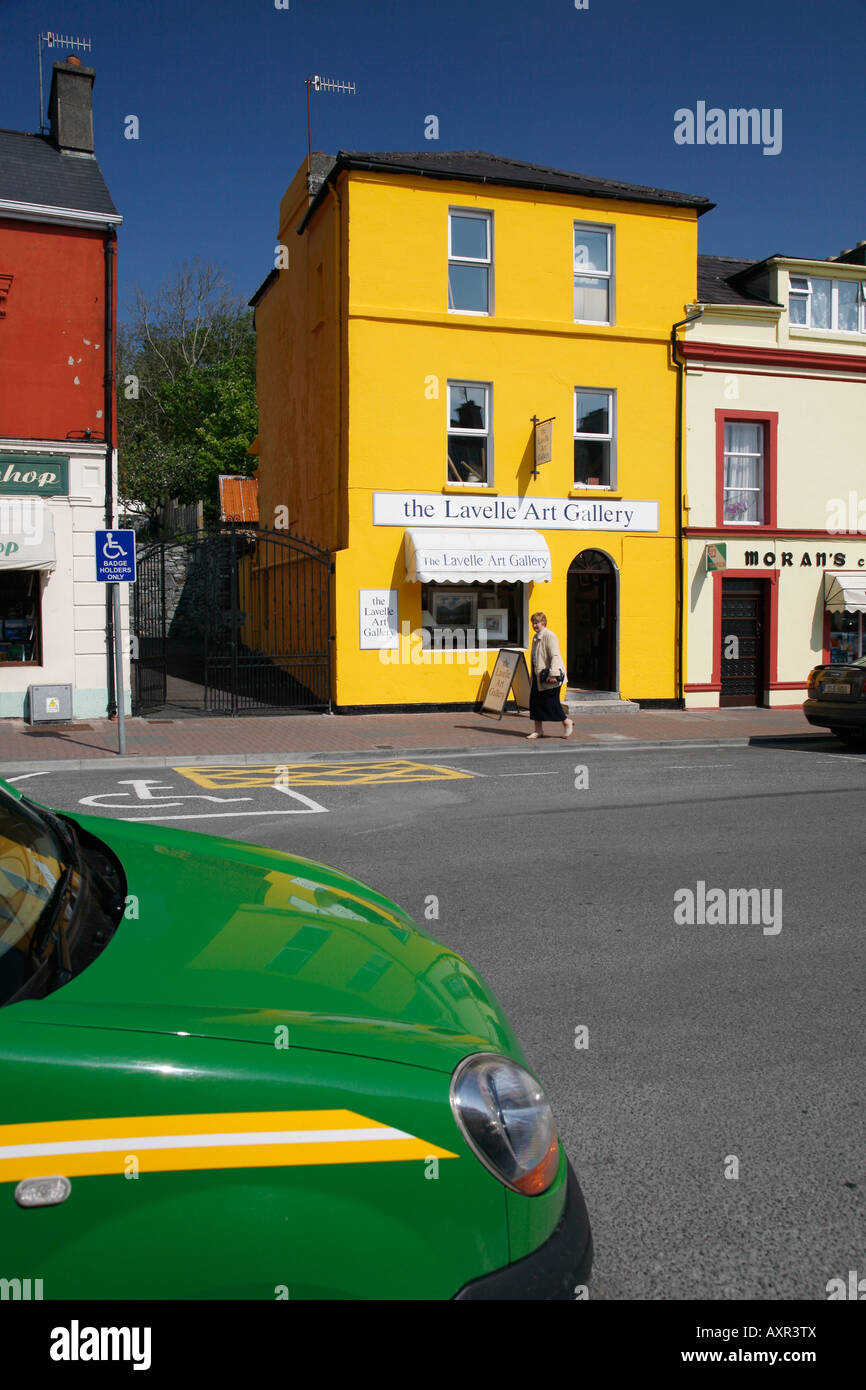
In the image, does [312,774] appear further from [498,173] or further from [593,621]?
[498,173]

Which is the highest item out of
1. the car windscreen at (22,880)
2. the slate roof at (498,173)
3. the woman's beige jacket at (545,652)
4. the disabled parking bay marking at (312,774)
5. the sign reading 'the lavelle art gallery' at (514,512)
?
the slate roof at (498,173)

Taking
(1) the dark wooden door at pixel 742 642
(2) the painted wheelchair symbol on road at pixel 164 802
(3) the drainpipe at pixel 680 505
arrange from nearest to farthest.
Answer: (2) the painted wheelchair symbol on road at pixel 164 802, (3) the drainpipe at pixel 680 505, (1) the dark wooden door at pixel 742 642

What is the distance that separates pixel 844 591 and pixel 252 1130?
2121 centimetres

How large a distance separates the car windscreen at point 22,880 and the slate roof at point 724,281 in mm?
20559

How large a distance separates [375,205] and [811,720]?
11.7 meters

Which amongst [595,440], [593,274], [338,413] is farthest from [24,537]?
[593,274]

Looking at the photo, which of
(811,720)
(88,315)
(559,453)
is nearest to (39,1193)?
(811,720)

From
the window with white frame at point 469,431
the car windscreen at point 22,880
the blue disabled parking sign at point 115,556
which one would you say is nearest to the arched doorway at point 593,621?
the window with white frame at point 469,431

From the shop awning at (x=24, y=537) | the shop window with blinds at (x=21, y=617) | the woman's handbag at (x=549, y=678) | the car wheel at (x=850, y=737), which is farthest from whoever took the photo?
the shop window with blinds at (x=21, y=617)

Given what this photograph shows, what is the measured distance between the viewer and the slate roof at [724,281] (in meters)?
21.0

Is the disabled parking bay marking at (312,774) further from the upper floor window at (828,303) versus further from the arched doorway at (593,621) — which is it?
the upper floor window at (828,303)

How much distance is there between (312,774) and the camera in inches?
476

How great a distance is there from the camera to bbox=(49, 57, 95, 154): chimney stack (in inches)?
678
